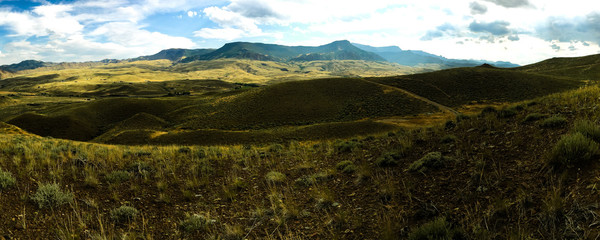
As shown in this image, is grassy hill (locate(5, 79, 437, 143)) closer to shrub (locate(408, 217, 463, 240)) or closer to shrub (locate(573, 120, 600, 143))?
shrub (locate(573, 120, 600, 143))

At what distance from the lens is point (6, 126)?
47.0 meters

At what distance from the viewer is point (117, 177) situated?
8.65 m

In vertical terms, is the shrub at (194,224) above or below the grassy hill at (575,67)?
below

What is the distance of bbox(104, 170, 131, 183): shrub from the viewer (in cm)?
849

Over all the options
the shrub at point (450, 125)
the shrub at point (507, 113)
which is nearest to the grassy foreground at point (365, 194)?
the shrub at point (507, 113)

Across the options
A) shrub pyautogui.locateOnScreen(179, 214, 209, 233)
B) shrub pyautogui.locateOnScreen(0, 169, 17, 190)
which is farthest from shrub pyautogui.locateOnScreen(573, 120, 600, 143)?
shrub pyautogui.locateOnScreen(0, 169, 17, 190)

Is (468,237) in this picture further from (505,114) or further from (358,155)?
(505,114)

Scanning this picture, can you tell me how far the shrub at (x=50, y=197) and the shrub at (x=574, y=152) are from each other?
11.8m

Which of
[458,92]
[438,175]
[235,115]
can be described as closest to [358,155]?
[438,175]

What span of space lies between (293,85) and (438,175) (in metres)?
76.4

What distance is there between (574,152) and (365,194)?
4673mm

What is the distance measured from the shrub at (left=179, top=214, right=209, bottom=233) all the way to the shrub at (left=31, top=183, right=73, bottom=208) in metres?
3.09

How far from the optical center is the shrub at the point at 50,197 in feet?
19.7

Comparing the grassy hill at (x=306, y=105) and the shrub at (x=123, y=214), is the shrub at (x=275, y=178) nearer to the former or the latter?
the shrub at (x=123, y=214)
